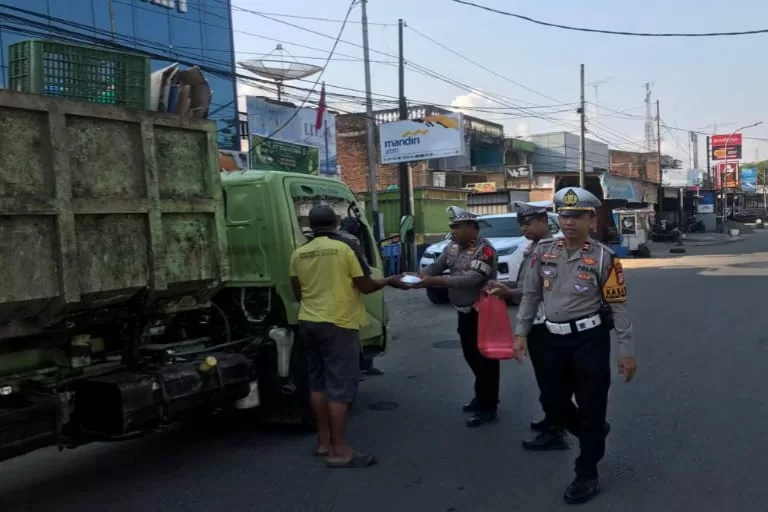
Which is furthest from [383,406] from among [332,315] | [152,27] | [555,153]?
[555,153]

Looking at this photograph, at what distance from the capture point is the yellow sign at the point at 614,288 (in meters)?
3.88

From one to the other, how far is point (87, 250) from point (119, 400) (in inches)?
33.3

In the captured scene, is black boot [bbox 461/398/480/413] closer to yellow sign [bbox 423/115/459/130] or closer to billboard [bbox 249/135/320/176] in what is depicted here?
billboard [bbox 249/135/320/176]

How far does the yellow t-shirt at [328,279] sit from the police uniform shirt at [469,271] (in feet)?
3.14

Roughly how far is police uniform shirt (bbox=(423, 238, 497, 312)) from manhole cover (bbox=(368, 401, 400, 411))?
122 cm

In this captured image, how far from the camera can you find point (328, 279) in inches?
179

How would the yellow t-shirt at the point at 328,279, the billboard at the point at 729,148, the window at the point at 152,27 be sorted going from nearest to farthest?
the yellow t-shirt at the point at 328,279, the window at the point at 152,27, the billboard at the point at 729,148

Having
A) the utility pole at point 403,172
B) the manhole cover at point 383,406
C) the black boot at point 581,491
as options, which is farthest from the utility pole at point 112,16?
the black boot at point 581,491

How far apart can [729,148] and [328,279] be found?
2389 inches

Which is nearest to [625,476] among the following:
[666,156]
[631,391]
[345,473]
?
[345,473]

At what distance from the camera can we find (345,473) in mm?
4512

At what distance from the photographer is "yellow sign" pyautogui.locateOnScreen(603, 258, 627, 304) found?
12.7 ft

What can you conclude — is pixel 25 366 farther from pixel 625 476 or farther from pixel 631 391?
pixel 631 391

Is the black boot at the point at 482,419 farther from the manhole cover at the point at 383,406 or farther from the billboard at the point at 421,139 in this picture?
the billboard at the point at 421,139
